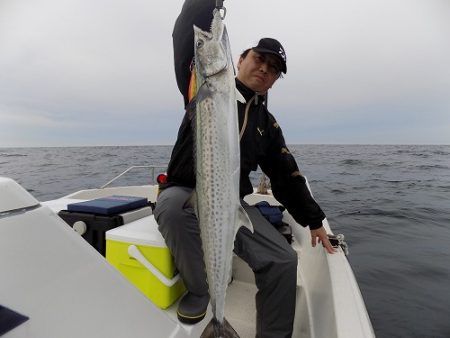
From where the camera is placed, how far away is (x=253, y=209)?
103 inches

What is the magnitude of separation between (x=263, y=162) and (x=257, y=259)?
0.94 meters

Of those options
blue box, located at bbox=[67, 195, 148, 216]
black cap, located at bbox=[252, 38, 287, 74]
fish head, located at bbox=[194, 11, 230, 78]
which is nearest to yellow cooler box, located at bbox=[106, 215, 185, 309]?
blue box, located at bbox=[67, 195, 148, 216]

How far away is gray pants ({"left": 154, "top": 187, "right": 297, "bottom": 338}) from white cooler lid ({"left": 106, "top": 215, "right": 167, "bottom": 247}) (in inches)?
3.3

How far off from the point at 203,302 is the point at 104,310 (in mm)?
1102

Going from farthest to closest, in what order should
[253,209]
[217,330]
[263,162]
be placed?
1. [263,162]
2. [253,209]
3. [217,330]

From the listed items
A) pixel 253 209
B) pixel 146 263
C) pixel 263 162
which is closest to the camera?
pixel 146 263

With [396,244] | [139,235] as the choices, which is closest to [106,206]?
[139,235]

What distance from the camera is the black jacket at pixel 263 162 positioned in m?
2.32

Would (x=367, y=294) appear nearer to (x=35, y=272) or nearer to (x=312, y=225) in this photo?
(x=312, y=225)

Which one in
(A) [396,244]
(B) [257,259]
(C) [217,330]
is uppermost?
(B) [257,259]

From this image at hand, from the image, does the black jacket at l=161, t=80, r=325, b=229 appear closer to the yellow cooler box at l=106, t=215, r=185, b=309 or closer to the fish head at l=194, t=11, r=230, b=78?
the yellow cooler box at l=106, t=215, r=185, b=309

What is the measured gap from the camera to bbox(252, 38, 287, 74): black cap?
2346 mm

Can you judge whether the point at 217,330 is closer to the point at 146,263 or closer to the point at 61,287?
the point at 146,263

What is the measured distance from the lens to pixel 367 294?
5.19m
